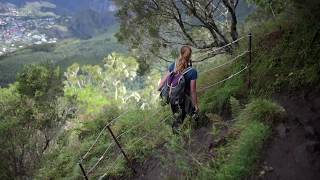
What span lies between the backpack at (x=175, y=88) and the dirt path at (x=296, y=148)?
1667 mm

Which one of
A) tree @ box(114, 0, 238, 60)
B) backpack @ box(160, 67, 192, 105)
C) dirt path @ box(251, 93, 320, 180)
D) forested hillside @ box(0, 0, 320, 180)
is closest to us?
dirt path @ box(251, 93, 320, 180)

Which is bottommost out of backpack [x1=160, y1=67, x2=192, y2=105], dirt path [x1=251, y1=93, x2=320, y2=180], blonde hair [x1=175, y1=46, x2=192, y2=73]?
dirt path [x1=251, y1=93, x2=320, y2=180]

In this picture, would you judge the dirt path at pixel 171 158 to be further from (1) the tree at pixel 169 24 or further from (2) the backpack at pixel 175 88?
(1) the tree at pixel 169 24

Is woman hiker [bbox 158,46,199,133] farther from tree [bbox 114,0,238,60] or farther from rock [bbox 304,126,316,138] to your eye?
tree [bbox 114,0,238,60]

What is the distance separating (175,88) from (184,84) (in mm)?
160

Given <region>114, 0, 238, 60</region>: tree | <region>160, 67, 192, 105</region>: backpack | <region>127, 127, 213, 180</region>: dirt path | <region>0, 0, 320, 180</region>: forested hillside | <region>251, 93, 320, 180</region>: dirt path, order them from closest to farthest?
<region>251, 93, 320, 180</region>: dirt path
<region>0, 0, 320, 180</region>: forested hillside
<region>127, 127, 213, 180</region>: dirt path
<region>160, 67, 192, 105</region>: backpack
<region>114, 0, 238, 60</region>: tree

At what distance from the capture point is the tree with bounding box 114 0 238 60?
1434 centimetres

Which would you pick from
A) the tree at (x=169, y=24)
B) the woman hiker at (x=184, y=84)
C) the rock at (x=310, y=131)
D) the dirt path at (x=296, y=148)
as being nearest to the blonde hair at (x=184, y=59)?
the woman hiker at (x=184, y=84)

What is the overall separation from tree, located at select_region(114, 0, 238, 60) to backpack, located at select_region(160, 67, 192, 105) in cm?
611

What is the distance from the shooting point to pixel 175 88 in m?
7.79

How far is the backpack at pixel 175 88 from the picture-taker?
25.4 ft

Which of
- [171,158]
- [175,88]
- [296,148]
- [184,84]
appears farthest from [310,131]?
[171,158]

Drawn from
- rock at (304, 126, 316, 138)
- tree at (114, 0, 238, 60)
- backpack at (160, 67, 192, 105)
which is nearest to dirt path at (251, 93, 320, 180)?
rock at (304, 126, 316, 138)

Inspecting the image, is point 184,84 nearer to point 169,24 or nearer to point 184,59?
point 184,59
